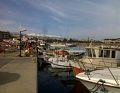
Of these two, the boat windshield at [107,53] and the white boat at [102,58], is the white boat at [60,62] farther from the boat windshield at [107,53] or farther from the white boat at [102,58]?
the boat windshield at [107,53]

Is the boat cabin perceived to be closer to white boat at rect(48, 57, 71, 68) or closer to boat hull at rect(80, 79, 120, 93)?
boat hull at rect(80, 79, 120, 93)

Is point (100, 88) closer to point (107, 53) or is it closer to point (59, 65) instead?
point (107, 53)

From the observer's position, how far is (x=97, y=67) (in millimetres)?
22188

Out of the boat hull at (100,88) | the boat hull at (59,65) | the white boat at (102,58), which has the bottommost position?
the boat hull at (59,65)

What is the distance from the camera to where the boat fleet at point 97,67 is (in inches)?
573

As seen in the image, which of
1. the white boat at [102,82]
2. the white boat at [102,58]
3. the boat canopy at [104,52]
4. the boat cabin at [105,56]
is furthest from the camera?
the boat canopy at [104,52]

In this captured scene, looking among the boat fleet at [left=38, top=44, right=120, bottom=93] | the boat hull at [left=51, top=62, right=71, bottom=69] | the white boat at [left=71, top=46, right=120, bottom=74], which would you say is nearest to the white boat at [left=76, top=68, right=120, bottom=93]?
the boat fleet at [left=38, top=44, right=120, bottom=93]

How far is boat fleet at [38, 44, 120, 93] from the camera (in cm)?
1456

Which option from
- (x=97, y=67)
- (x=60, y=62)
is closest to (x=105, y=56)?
(x=97, y=67)

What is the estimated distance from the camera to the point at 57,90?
2131 cm

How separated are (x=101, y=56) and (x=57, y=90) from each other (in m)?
5.94

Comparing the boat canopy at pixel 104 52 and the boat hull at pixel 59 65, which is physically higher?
the boat canopy at pixel 104 52

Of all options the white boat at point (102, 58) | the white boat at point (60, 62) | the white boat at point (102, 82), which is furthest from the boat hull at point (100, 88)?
the white boat at point (60, 62)

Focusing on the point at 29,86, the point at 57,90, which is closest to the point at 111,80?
the point at 29,86
